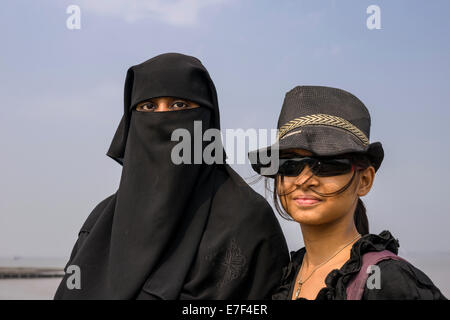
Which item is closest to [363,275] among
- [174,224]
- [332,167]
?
[332,167]

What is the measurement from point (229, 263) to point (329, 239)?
2.09 feet

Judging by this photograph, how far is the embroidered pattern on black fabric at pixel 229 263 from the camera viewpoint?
10.4ft

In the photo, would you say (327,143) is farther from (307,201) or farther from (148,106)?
(148,106)

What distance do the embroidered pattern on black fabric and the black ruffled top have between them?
0.63 metres

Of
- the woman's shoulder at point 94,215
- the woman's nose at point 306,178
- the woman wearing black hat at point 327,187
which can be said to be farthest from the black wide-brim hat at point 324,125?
the woman's shoulder at point 94,215

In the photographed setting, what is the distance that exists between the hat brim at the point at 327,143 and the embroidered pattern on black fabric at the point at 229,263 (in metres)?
0.69

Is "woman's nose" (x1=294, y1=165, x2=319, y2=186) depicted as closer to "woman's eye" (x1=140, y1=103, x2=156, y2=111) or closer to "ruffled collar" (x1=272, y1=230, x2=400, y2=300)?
"ruffled collar" (x1=272, y1=230, x2=400, y2=300)

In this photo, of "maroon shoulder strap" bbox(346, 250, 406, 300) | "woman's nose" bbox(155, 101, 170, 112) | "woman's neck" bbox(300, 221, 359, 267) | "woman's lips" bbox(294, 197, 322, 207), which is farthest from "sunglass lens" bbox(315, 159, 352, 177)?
"woman's nose" bbox(155, 101, 170, 112)

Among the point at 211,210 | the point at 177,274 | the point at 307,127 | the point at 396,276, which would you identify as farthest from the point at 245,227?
the point at 396,276

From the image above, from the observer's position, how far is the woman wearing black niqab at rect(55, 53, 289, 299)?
10.4 ft

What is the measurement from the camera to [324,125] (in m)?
2.86

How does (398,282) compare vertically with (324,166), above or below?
below

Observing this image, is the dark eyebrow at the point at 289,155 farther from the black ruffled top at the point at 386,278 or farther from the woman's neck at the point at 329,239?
the black ruffled top at the point at 386,278
